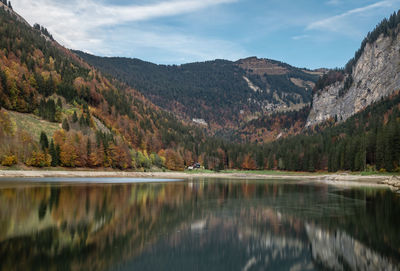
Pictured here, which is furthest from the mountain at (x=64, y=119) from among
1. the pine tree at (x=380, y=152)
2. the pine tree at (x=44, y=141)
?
the pine tree at (x=380, y=152)

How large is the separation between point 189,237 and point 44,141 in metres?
79.7

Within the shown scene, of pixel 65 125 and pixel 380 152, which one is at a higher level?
pixel 65 125

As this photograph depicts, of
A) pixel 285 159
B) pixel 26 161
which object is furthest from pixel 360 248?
pixel 285 159

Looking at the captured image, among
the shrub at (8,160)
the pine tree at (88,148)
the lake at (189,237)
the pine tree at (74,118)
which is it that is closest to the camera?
the lake at (189,237)

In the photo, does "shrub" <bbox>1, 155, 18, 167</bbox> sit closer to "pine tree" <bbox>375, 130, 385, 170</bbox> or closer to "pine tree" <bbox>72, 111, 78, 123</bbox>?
"pine tree" <bbox>72, 111, 78, 123</bbox>

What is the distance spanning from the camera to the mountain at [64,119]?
91125mm

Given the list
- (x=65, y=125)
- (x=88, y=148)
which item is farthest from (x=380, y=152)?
(x=65, y=125)

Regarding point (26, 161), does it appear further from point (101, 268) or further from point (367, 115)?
point (367, 115)

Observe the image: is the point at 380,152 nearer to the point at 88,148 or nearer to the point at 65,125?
the point at 88,148

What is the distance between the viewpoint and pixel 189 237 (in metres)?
22.6

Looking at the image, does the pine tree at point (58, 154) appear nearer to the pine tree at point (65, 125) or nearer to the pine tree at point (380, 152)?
the pine tree at point (65, 125)

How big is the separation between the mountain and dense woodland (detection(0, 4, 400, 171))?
0.28 metres

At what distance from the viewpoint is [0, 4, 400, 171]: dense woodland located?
9244cm

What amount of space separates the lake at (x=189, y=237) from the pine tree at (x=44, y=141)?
59125 mm
